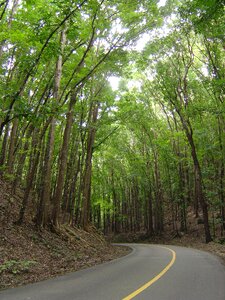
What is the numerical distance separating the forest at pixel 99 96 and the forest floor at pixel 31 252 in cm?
90

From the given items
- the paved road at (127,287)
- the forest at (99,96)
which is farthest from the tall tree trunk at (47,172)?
the paved road at (127,287)

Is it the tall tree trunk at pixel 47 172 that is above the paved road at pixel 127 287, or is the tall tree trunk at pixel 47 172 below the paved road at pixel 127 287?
above

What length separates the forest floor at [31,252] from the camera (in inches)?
330

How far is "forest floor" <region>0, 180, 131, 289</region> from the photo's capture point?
8375 millimetres

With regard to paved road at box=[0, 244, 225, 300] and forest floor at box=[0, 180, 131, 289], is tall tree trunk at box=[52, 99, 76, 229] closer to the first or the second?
forest floor at box=[0, 180, 131, 289]

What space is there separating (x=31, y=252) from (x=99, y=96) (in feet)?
40.8

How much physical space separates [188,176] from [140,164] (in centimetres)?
572

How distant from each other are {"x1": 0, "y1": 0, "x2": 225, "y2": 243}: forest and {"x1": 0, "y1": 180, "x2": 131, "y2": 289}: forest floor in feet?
2.95

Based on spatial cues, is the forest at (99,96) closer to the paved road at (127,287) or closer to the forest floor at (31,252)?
the forest floor at (31,252)

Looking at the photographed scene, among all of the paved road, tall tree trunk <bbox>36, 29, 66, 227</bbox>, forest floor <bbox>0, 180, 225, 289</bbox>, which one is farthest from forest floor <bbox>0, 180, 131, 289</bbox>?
the paved road

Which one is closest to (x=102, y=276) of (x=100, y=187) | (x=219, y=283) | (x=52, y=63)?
(x=219, y=283)

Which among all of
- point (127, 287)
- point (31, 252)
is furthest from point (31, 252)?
point (127, 287)

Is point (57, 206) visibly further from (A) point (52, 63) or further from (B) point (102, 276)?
(A) point (52, 63)

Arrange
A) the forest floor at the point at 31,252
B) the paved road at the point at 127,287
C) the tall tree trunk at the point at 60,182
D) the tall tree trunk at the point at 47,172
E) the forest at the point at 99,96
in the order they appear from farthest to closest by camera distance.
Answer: the tall tree trunk at the point at 60,182 < the tall tree trunk at the point at 47,172 < the forest at the point at 99,96 < the forest floor at the point at 31,252 < the paved road at the point at 127,287
